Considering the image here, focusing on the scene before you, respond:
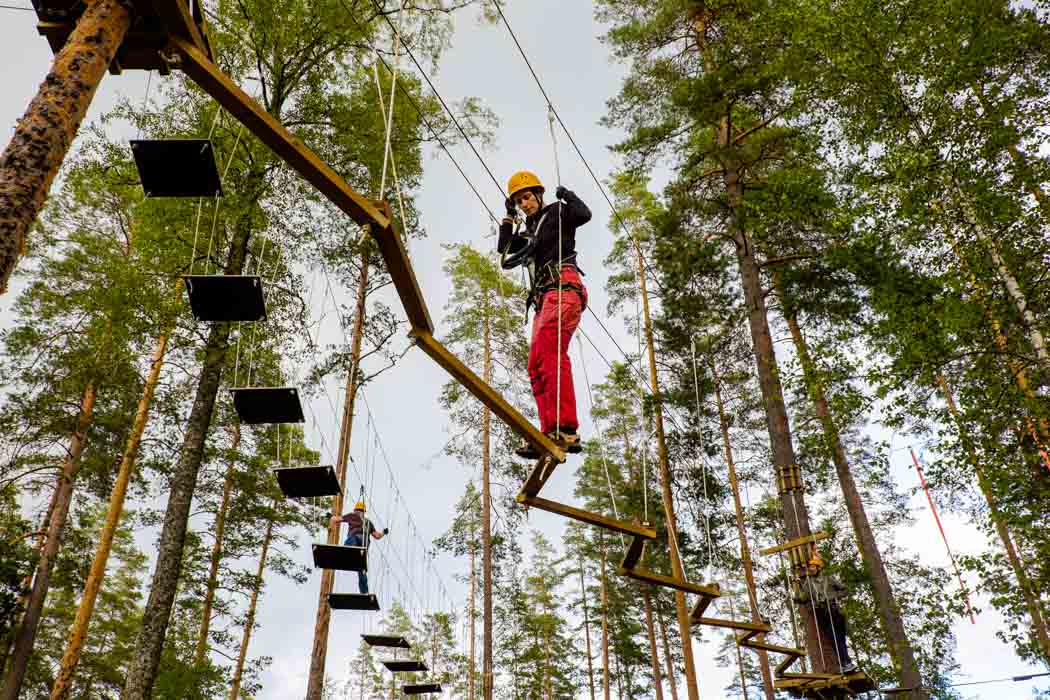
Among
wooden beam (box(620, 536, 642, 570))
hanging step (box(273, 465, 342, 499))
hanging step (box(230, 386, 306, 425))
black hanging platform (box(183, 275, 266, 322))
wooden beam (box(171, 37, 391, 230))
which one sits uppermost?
black hanging platform (box(183, 275, 266, 322))

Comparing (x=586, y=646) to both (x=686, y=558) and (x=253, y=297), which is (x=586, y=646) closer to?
(x=686, y=558)

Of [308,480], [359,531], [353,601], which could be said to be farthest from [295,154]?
[359,531]

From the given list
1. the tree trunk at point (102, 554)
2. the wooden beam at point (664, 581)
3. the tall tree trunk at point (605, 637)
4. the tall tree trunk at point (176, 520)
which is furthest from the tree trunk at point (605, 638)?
the wooden beam at point (664, 581)

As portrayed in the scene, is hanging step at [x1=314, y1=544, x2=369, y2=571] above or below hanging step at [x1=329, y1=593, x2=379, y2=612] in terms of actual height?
above

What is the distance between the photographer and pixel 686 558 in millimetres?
15609

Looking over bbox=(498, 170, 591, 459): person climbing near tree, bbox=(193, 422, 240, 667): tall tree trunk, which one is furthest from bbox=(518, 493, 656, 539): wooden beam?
bbox=(193, 422, 240, 667): tall tree trunk

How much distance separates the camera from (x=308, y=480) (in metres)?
7.65

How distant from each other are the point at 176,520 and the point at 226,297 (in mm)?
3165

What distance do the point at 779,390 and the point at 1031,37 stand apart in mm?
5015

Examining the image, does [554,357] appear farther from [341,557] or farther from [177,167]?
[341,557]

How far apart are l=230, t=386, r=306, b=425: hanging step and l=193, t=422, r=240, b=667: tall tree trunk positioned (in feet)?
27.3

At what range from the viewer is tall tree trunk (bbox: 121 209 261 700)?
6.69 meters

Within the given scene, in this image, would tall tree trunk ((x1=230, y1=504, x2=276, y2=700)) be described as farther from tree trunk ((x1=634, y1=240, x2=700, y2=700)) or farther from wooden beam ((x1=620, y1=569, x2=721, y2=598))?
wooden beam ((x1=620, y1=569, x2=721, y2=598))

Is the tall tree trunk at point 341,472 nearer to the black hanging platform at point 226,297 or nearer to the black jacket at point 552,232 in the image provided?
the black hanging platform at point 226,297
